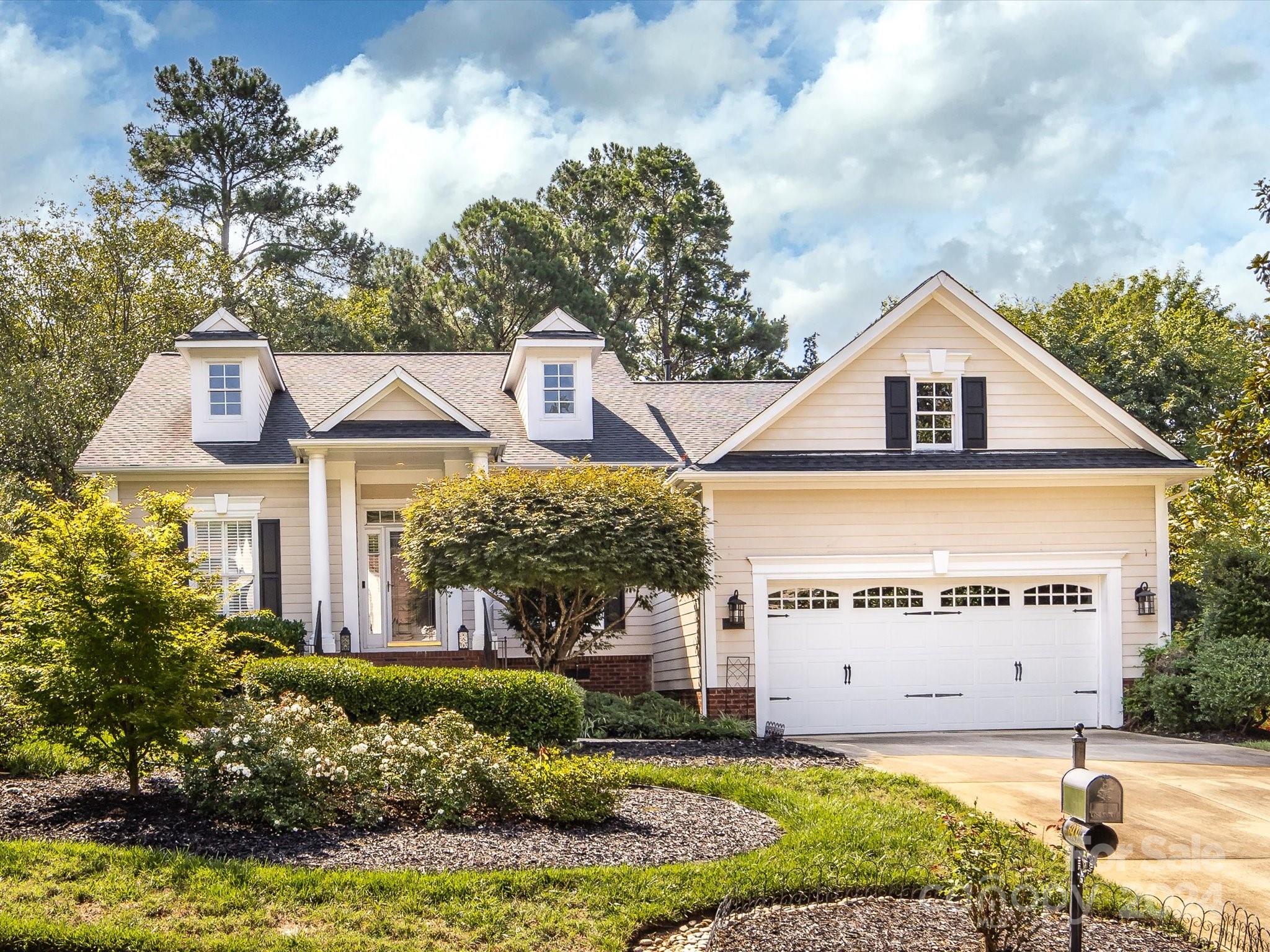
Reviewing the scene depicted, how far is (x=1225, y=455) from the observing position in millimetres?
11289

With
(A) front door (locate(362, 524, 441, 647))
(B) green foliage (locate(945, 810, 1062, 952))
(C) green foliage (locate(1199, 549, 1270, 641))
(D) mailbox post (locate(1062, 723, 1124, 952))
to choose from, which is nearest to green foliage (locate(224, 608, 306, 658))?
(A) front door (locate(362, 524, 441, 647))

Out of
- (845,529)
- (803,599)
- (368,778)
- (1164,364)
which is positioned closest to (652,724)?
(803,599)

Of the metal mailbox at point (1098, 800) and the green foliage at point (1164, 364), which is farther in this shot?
the green foliage at point (1164, 364)

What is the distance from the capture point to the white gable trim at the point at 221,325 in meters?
20.0

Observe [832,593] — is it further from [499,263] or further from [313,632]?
[499,263]

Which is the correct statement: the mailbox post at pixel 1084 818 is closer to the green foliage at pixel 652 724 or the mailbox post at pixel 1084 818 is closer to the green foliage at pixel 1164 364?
the green foliage at pixel 652 724

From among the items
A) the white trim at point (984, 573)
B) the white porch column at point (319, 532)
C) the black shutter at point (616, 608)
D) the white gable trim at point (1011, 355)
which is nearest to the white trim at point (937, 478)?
the white gable trim at point (1011, 355)

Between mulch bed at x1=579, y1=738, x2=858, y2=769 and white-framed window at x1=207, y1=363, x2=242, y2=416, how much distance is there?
31.2 ft

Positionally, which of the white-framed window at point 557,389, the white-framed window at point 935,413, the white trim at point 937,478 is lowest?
the white trim at point 937,478

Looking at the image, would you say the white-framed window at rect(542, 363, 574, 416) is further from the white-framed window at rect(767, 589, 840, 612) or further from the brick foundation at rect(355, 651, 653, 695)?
the white-framed window at rect(767, 589, 840, 612)

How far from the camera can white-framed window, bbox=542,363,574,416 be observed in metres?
20.7

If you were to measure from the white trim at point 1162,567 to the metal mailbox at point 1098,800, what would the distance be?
41.1 ft

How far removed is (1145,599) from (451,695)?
10092 millimetres

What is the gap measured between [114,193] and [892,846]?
86.6 ft
